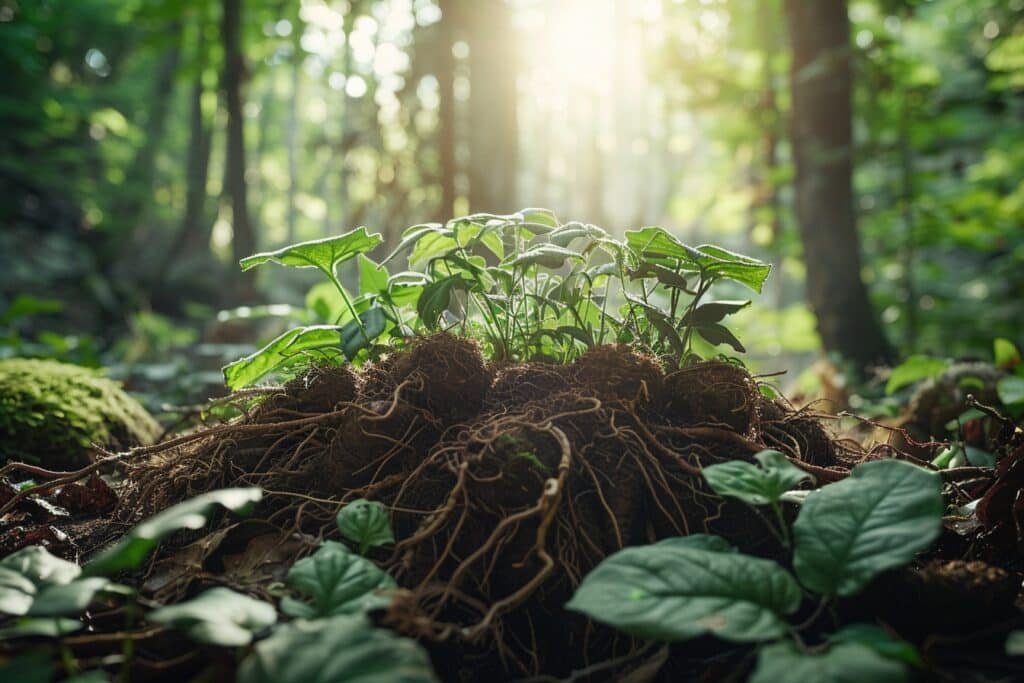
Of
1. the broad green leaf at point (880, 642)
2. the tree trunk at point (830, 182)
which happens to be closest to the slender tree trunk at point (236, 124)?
the tree trunk at point (830, 182)

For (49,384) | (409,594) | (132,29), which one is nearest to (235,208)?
(49,384)

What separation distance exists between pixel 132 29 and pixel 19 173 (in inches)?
239

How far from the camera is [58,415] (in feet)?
7.35

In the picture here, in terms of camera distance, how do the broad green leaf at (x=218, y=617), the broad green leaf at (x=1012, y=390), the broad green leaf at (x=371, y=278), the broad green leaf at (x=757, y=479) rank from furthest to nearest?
the broad green leaf at (x=1012, y=390)
the broad green leaf at (x=371, y=278)
the broad green leaf at (x=757, y=479)
the broad green leaf at (x=218, y=617)

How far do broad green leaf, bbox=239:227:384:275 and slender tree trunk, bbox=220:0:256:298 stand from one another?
17.9 feet

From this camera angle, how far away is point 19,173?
44.2 feet

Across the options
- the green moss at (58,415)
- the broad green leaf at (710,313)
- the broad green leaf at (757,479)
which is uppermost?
the broad green leaf at (710,313)

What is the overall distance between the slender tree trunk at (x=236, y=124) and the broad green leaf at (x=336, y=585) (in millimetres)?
6169

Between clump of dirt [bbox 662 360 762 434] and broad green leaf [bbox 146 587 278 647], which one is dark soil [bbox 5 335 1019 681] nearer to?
clump of dirt [bbox 662 360 762 434]

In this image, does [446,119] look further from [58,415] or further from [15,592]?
[15,592]

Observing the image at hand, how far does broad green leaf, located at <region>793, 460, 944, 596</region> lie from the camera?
38.9 inches

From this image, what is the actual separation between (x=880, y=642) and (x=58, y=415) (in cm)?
247

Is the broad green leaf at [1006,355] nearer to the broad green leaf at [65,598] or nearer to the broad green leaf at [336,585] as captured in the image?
the broad green leaf at [336,585]

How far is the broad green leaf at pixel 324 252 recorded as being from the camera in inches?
62.6
